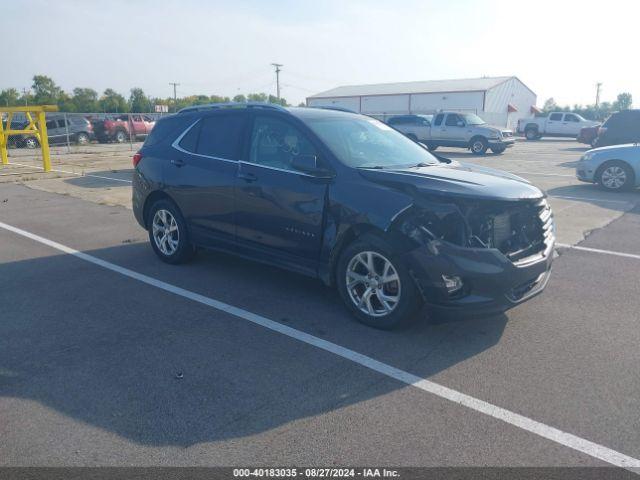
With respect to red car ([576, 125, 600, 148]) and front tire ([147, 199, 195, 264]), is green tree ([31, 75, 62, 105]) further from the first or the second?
front tire ([147, 199, 195, 264])

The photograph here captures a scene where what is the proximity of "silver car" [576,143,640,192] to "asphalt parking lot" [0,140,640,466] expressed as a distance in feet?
20.9

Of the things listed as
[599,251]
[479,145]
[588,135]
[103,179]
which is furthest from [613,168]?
[588,135]

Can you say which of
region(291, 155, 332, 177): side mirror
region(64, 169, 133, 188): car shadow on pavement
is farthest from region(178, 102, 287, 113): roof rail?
region(64, 169, 133, 188): car shadow on pavement

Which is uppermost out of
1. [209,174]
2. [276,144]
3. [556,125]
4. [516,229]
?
[556,125]

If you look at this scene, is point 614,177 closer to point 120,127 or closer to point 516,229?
point 516,229

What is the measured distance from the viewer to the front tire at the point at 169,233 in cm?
633

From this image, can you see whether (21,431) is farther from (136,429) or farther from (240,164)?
(240,164)

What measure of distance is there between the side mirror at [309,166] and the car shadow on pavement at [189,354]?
128cm

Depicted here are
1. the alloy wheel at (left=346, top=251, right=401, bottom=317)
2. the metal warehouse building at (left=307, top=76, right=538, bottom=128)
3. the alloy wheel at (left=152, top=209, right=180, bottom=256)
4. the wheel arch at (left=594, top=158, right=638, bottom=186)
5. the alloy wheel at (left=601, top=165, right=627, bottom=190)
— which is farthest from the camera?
the metal warehouse building at (left=307, top=76, right=538, bottom=128)

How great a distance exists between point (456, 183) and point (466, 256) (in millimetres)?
669

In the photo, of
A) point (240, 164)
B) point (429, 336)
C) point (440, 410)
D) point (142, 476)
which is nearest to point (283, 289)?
point (240, 164)

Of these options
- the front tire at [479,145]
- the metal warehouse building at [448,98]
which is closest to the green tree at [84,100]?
the metal warehouse building at [448,98]

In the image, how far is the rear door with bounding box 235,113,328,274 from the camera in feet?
16.1

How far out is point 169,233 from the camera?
21.3 feet
